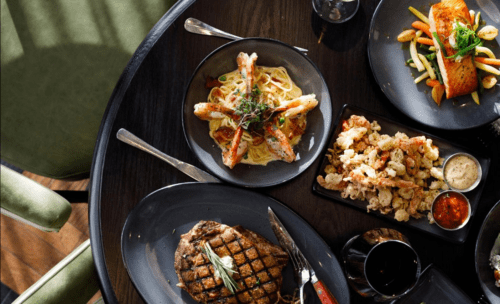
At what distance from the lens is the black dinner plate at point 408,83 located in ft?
7.06

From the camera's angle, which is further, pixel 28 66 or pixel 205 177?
pixel 28 66

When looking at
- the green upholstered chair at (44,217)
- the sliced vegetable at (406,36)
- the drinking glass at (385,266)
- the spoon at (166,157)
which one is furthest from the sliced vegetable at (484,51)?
the green upholstered chair at (44,217)

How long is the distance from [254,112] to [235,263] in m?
0.79

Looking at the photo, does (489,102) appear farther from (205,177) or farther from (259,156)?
(205,177)

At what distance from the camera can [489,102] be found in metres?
2.20

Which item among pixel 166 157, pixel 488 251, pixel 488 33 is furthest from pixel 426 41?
pixel 166 157

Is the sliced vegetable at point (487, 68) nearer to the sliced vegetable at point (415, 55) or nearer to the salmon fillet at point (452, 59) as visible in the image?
the salmon fillet at point (452, 59)

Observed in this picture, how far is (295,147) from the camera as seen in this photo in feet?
7.04

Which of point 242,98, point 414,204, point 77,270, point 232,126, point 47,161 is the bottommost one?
point 77,270

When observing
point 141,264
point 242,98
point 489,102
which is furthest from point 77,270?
point 489,102

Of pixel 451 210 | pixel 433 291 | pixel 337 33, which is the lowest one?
pixel 433 291

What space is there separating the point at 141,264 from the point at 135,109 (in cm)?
81

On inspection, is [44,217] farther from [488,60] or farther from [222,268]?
[488,60]

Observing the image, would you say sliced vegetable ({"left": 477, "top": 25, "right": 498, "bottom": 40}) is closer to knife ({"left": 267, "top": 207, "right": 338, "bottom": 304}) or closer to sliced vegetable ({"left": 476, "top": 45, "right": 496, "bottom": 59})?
sliced vegetable ({"left": 476, "top": 45, "right": 496, "bottom": 59})
